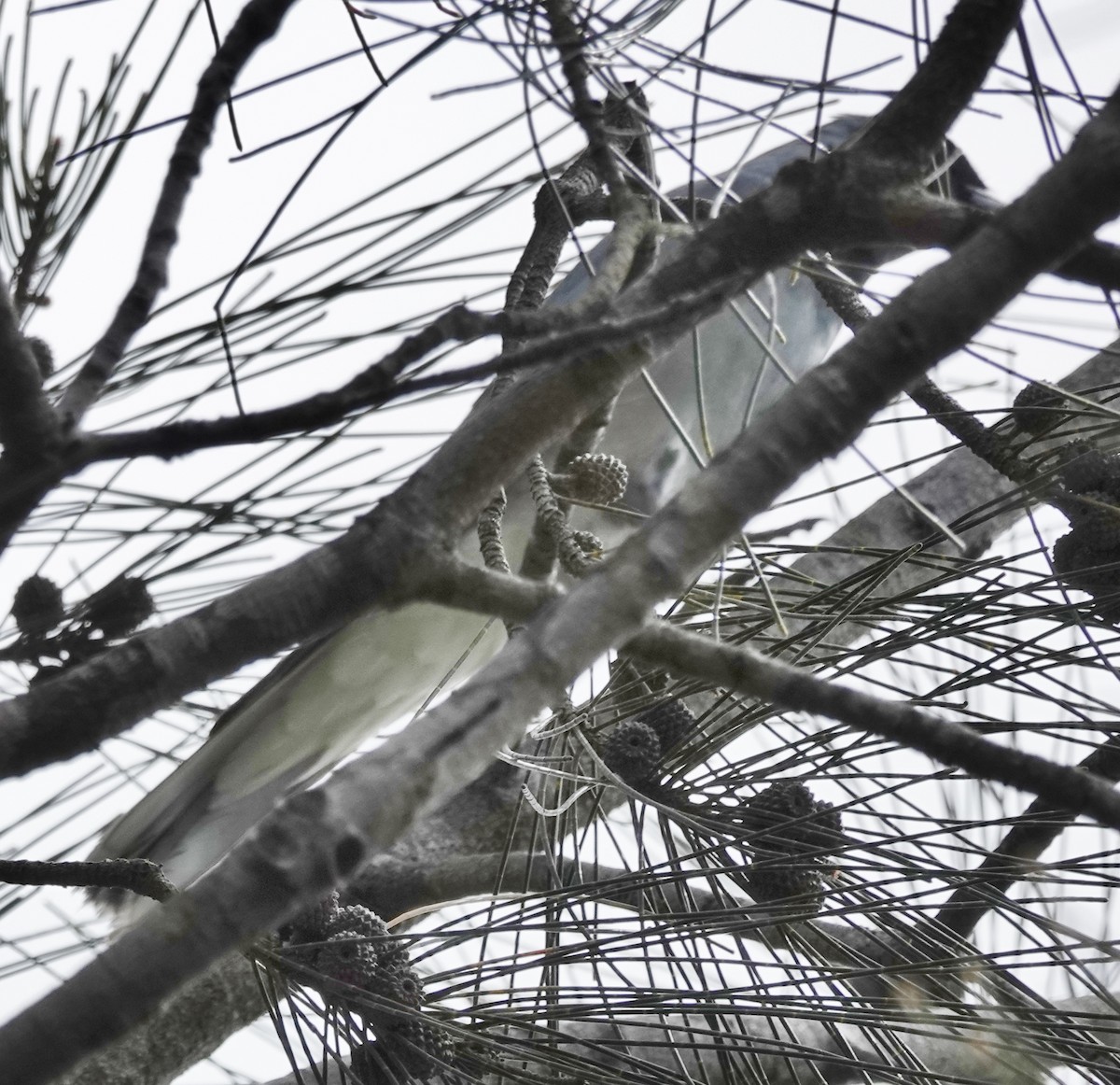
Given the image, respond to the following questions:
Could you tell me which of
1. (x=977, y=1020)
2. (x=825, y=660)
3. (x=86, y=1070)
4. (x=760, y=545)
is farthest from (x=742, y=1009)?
(x=86, y=1070)

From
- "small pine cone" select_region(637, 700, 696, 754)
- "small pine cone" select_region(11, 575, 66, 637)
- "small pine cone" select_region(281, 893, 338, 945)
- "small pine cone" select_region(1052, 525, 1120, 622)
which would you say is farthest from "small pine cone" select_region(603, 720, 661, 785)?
"small pine cone" select_region(11, 575, 66, 637)

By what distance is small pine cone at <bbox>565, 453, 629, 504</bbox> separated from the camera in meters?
1.25

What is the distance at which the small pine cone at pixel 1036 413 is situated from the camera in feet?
3.64

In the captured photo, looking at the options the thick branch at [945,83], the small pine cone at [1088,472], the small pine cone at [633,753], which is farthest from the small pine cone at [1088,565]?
the thick branch at [945,83]

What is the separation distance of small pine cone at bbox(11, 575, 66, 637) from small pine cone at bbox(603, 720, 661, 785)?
0.49m

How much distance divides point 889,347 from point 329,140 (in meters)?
0.42

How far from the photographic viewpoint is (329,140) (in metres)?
0.76

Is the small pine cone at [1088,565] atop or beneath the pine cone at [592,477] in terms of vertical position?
atop

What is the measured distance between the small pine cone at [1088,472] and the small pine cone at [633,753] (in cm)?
43

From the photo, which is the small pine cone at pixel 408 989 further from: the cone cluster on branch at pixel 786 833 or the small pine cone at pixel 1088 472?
the small pine cone at pixel 1088 472

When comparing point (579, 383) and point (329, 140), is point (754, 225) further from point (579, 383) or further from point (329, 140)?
point (329, 140)

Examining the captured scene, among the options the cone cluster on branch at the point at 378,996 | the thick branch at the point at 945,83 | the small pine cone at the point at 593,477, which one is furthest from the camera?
the small pine cone at the point at 593,477

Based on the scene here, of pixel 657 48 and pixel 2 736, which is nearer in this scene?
pixel 2 736

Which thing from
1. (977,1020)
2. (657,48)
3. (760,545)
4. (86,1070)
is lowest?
(86,1070)
